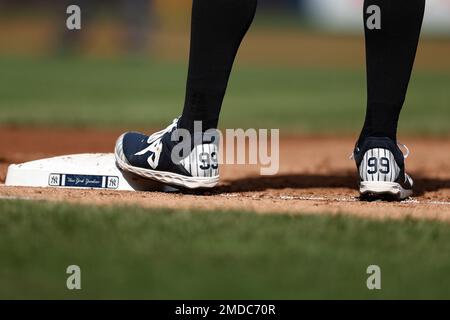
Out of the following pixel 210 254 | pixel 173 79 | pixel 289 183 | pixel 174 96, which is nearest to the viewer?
pixel 210 254

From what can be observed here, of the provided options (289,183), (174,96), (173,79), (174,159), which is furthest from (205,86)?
(173,79)

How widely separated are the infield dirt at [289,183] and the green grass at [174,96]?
0.93m

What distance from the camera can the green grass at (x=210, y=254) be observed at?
6.90 ft

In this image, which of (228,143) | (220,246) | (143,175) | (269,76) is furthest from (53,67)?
(220,246)

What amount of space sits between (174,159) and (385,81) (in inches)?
30.6

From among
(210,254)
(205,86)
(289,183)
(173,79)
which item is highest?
(173,79)

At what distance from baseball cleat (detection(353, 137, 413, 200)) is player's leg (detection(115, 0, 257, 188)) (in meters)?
0.51

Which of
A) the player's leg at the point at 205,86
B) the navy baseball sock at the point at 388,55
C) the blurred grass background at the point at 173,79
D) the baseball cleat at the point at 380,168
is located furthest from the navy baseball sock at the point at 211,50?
the blurred grass background at the point at 173,79

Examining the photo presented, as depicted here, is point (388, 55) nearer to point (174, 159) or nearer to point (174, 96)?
point (174, 159)

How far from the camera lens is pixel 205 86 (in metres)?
3.20

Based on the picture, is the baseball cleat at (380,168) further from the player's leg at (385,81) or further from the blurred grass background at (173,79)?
the blurred grass background at (173,79)

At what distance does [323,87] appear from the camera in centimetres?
1177

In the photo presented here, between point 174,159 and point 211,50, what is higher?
point 211,50

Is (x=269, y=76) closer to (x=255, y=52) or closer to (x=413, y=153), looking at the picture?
(x=255, y=52)
